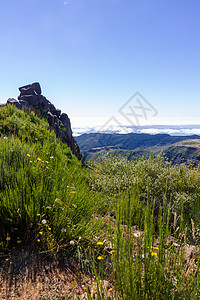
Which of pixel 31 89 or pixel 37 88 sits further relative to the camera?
pixel 37 88

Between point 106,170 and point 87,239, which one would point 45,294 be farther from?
point 106,170

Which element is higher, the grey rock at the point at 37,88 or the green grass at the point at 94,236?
the grey rock at the point at 37,88

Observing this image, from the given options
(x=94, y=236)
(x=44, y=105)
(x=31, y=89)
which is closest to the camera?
(x=94, y=236)

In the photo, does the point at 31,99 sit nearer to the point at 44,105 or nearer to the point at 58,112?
the point at 44,105

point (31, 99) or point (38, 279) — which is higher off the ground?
point (31, 99)

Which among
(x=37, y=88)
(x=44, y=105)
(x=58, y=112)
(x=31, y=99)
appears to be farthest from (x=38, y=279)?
(x=37, y=88)

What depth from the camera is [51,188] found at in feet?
10.8

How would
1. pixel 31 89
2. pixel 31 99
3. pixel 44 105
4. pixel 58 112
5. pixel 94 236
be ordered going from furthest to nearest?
pixel 58 112
pixel 31 89
pixel 44 105
pixel 31 99
pixel 94 236

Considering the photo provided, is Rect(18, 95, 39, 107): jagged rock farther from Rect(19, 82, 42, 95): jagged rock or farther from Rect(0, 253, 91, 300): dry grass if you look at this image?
Rect(0, 253, 91, 300): dry grass

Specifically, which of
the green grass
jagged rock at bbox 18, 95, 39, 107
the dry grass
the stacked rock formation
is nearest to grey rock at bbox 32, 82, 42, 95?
the stacked rock formation

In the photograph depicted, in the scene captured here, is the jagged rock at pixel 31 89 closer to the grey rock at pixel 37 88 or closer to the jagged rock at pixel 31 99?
the grey rock at pixel 37 88

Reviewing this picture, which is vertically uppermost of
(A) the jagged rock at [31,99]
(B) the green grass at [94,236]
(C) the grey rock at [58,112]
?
(A) the jagged rock at [31,99]

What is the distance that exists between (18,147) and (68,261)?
2.30 meters

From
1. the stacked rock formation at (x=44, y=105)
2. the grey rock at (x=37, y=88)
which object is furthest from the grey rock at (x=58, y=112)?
the grey rock at (x=37, y=88)
